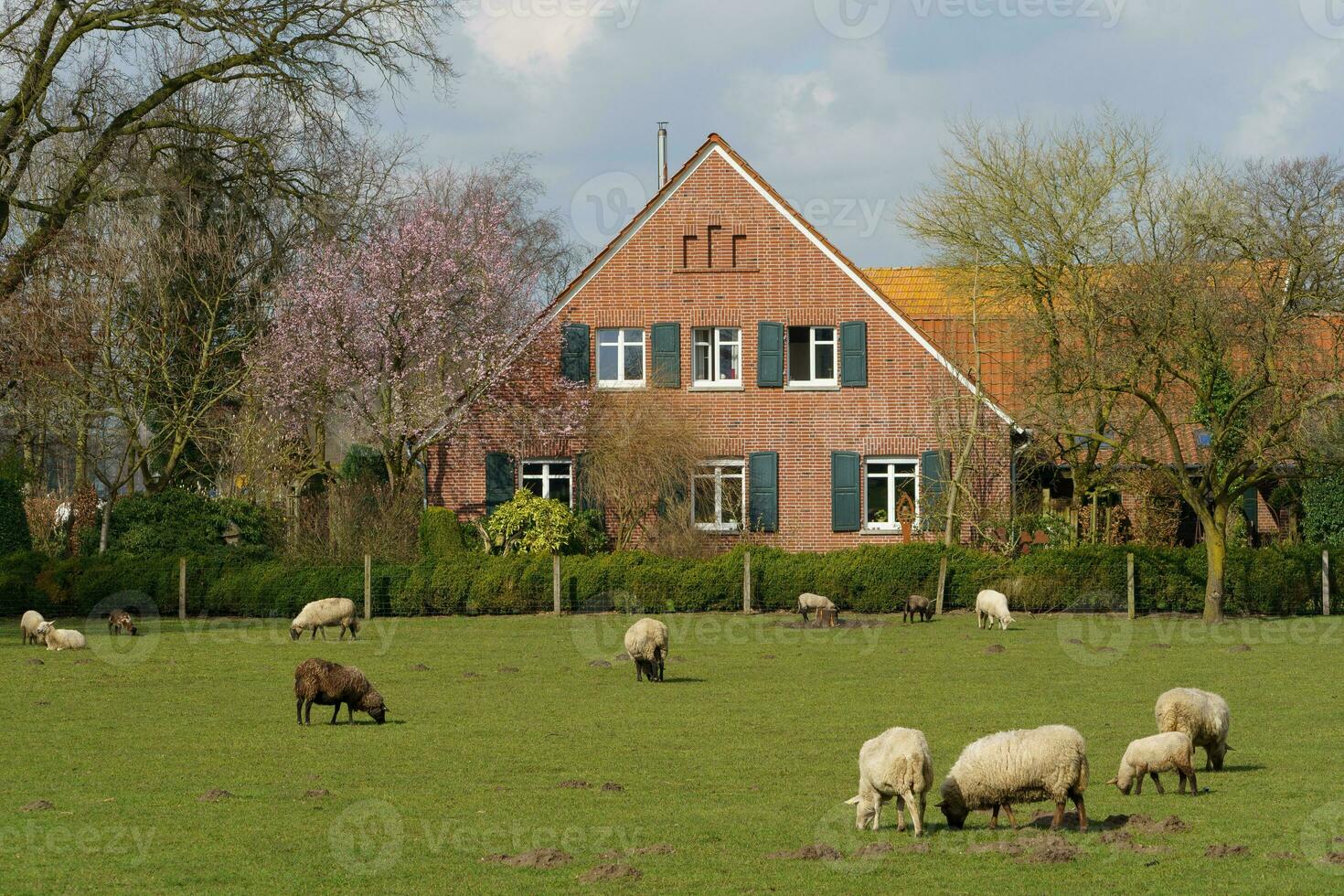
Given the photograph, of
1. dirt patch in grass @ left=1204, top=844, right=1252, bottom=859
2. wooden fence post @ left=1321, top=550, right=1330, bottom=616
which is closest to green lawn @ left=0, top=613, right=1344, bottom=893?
dirt patch in grass @ left=1204, top=844, right=1252, bottom=859

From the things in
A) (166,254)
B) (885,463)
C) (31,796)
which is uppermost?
(166,254)

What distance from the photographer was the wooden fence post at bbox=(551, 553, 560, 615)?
36688 mm

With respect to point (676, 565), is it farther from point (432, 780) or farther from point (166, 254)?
point (432, 780)

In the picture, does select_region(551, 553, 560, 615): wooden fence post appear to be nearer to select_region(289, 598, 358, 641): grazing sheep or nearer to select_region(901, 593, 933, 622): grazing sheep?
select_region(289, 598, 358, 641): grazing sheep

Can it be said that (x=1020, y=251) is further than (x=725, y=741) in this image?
Yes

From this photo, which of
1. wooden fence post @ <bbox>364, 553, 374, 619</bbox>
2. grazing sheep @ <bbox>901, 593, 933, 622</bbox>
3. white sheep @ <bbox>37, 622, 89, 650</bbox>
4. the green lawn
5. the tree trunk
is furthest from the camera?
wooden fence post @ <bbox>364, 553, 374, 619</bbox>

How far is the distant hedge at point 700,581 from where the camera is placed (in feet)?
120

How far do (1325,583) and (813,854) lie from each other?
28.4 metres

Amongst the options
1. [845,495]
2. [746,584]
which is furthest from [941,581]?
[845,495]

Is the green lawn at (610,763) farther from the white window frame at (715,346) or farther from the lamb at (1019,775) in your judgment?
the white window frame at (715,346)

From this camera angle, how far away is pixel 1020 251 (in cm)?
4628

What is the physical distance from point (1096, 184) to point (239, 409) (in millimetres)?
24753

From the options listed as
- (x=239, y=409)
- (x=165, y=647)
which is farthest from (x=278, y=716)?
(x=239, y=409)

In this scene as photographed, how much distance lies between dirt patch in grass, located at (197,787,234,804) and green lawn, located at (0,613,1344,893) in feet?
0.31
